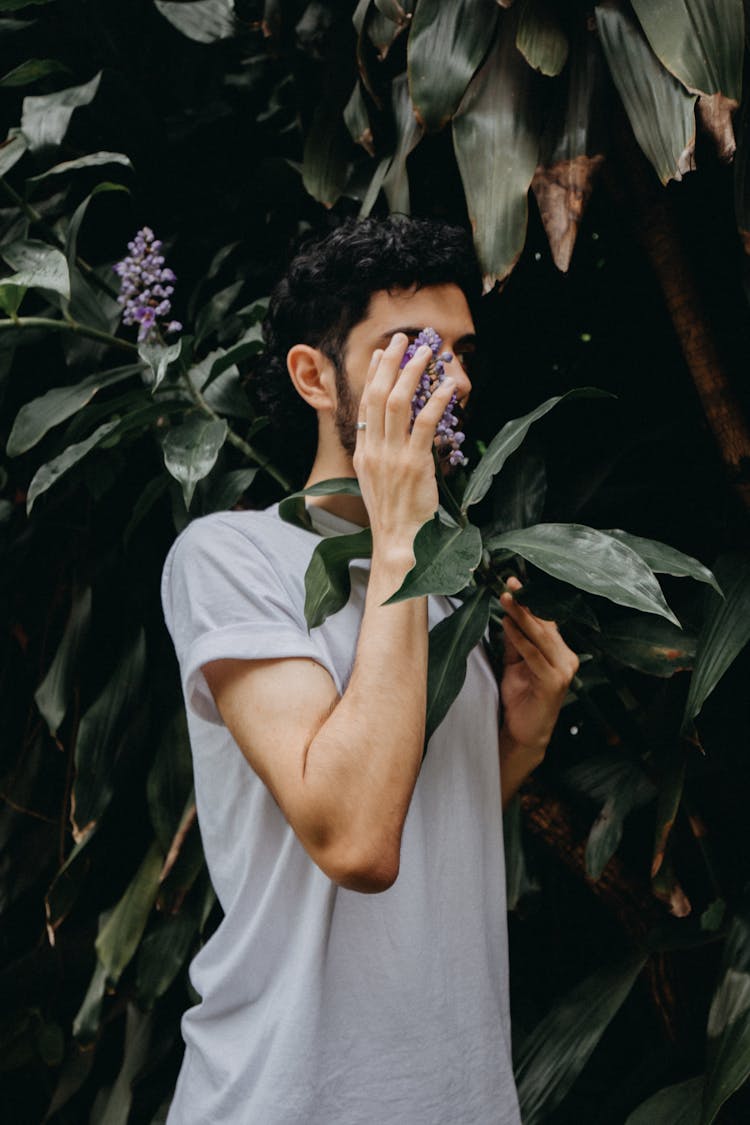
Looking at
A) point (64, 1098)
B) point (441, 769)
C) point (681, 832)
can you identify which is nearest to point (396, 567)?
point (441, 769)

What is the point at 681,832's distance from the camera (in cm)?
118

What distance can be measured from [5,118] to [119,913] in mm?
1141

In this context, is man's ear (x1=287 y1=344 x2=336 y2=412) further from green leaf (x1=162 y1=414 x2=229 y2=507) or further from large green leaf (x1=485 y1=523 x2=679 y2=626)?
large green leaf (x1=485 y1=523 x2=679 y2=626)

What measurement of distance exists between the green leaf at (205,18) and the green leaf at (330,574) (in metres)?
0.92

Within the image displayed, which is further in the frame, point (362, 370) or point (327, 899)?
point (362, 370)

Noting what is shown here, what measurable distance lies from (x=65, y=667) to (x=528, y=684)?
65cm

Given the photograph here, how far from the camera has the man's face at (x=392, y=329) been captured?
3.00ft

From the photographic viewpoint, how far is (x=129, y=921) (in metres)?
1.22

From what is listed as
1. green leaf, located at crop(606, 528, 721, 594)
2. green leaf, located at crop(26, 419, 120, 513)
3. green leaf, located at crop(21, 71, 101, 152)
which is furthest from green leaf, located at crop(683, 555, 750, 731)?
green leaf, located at crop(21, 71, 101, 152)

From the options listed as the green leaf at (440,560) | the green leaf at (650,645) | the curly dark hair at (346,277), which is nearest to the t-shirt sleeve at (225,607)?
the green leaf at (440,560)

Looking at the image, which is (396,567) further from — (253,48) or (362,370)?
(253,48)

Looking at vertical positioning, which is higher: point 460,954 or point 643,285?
point 643,285

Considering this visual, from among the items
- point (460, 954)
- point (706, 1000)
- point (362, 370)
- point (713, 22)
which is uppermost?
point (713, 22)

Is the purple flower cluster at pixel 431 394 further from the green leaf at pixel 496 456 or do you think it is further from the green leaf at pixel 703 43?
the green leaf at pixel 703 43
